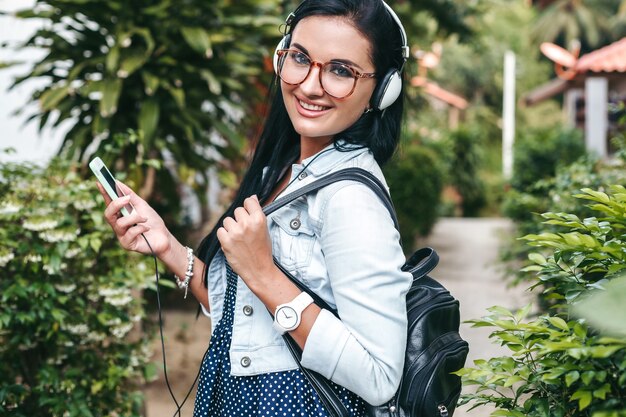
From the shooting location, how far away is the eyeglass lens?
146 centimetres

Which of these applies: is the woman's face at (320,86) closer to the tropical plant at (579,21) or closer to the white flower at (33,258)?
the white flower at (33,258)

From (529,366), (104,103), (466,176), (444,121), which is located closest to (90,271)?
(104,103)

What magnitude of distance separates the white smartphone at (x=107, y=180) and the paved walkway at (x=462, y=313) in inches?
36.8

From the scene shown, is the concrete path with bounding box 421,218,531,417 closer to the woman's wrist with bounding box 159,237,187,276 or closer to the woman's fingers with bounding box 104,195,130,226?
the woman's wrist with bounding box 159,237,187,276

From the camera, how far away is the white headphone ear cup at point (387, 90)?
5.00 feet

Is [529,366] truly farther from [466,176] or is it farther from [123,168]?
[466,176]

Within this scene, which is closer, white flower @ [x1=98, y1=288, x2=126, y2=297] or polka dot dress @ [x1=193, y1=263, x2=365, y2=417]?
polka dot dress @ [x1=193, y1=263, x2=365, y2=417]

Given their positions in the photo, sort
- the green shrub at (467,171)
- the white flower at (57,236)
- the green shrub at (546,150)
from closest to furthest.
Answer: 1. the white flower at (57,236)
2. the green shrub at (546,150)
3. the green shrub at (467,171)

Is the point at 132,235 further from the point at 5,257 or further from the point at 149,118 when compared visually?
the point at 149,118

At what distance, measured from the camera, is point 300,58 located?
149cm

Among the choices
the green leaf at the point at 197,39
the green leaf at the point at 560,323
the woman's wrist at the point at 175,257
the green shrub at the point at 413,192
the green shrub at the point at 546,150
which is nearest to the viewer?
the green leaf at the point at 560,323

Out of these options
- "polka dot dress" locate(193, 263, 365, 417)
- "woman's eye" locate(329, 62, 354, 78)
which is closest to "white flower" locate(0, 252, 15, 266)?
"polka dot dress" locate(193, 263, 365, 417)

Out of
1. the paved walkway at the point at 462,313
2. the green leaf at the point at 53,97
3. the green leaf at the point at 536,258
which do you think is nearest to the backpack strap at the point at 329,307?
the green leaf at the point at 536,258

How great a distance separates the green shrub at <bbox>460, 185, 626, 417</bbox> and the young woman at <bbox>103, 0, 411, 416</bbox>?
0.21 metres
